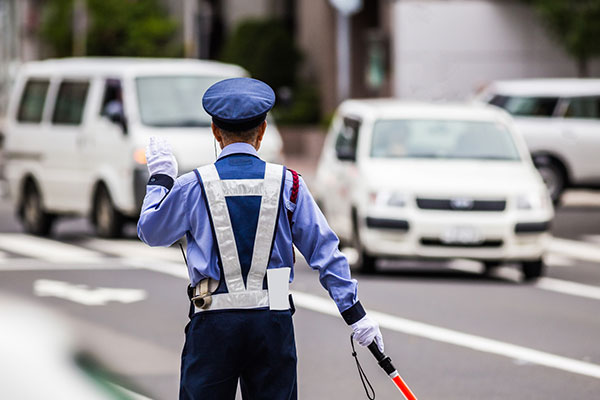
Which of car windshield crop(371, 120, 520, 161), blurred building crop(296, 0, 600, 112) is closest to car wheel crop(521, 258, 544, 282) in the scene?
car windshield crop(371, 120, 520, 161)

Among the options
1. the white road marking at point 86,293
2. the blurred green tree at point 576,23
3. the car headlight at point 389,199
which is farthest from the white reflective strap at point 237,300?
the blurred green tree at point 576,23

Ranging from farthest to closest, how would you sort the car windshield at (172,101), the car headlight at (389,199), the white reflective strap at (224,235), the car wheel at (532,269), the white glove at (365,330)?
the car windshield at (172,101), the car wheel at (532,269), the car headlight at (389,199), the white glove at (365,330), the white reflective strap at (224,235)

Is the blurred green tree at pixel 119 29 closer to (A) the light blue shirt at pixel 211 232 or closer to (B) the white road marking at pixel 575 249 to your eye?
(B) the white road marking at pixel 575 249

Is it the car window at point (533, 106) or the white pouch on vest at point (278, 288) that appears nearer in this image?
the white pouch on vest at point (278, 288)

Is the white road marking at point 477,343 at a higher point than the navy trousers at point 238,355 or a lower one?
lower

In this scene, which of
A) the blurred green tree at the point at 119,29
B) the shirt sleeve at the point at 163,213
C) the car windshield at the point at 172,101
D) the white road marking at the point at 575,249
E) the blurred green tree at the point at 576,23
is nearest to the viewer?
the shirt sleeve at the point at 163,213

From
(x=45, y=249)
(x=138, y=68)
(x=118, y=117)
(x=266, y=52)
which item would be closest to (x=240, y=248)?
(x=45, y=249)

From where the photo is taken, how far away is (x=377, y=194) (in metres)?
12.9

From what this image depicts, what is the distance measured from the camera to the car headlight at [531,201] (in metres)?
13.0

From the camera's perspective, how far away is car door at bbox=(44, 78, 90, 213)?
16953 mm

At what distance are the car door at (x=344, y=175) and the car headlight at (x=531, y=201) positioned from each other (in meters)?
1.59

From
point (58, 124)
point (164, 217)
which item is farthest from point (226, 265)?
point (58, 124)

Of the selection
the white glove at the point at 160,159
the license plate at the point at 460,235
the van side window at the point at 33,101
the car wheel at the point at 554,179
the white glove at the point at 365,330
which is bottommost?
the car wheel at the point at 554,179

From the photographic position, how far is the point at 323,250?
4520mm
